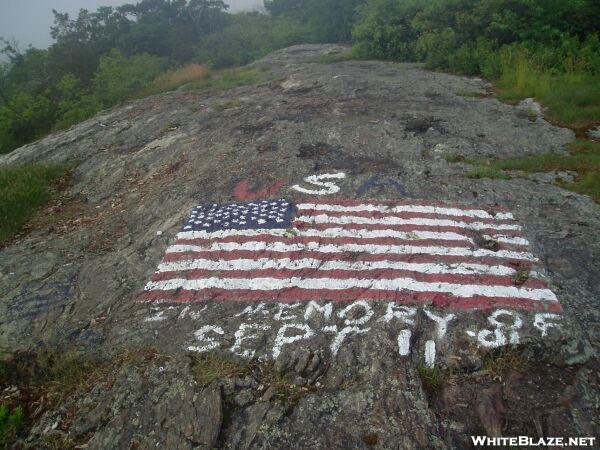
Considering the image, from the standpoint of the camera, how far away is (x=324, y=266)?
370cm

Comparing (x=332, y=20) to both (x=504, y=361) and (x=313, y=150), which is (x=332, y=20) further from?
(x=504, y=361)

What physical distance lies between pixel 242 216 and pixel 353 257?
1.43m

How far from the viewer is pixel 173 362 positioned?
2945 mm

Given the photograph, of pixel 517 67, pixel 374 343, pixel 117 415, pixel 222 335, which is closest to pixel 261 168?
pixel 222 335

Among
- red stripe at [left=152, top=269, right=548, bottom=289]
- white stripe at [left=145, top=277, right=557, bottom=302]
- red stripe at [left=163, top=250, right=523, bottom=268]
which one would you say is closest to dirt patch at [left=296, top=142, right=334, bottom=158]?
red stripe at [left=163, top=250, right=523, bottom=268]

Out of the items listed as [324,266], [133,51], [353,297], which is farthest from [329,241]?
[133,51]

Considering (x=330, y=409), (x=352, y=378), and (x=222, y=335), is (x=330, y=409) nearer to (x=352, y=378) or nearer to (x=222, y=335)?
(x=352, y=378)

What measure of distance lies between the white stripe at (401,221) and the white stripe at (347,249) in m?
0.39

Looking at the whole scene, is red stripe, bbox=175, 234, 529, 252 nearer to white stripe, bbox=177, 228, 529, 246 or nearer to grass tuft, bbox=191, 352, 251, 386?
white stripe, bbox=177, 228, 529, 246

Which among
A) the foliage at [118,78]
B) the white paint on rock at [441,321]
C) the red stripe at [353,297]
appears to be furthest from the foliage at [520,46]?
the foliage at [118,78]

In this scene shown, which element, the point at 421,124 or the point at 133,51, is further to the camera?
the point at 133,51

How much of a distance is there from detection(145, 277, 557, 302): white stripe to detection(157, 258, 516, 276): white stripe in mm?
160

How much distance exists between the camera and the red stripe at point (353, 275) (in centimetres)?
339

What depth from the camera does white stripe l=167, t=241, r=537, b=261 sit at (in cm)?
372
